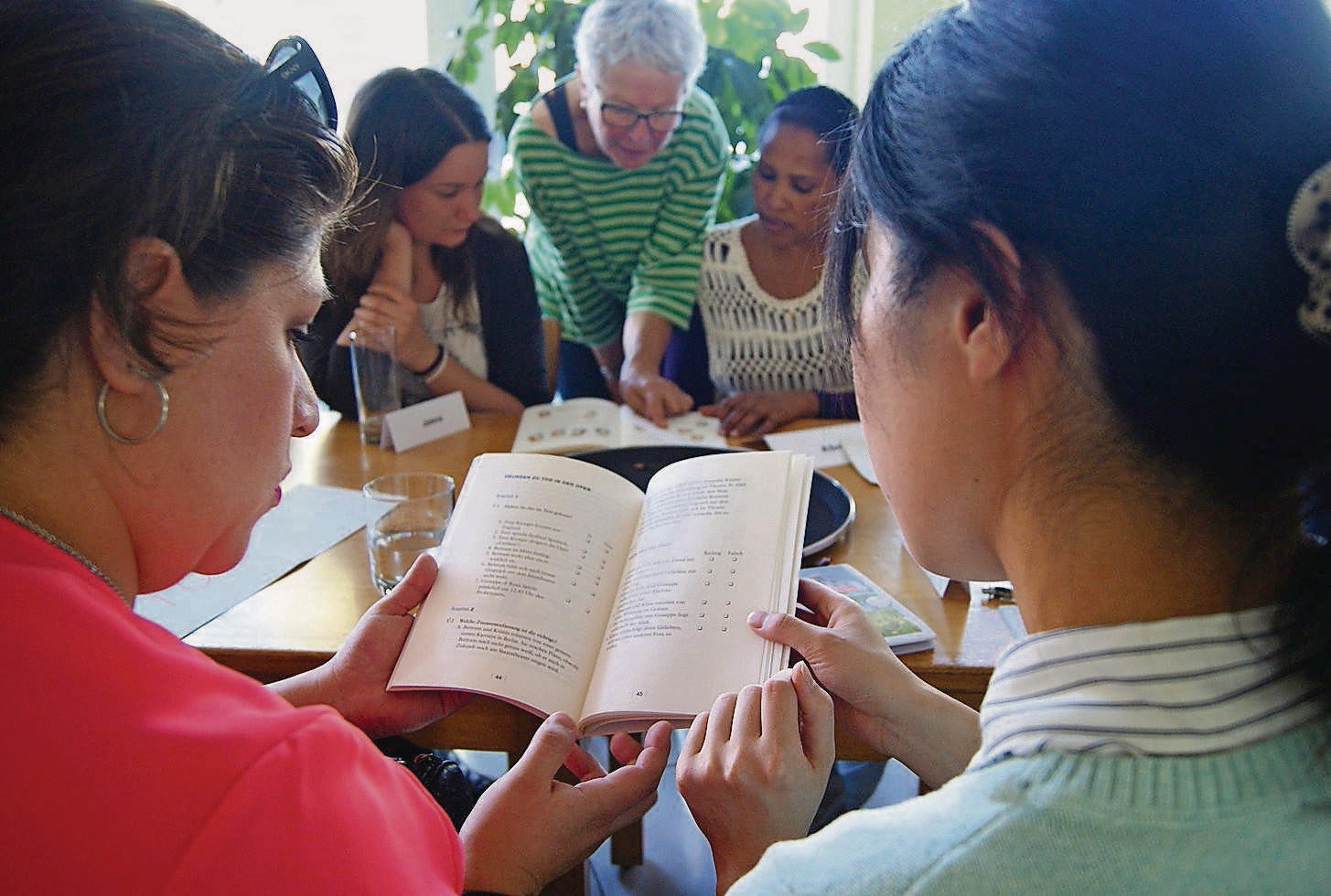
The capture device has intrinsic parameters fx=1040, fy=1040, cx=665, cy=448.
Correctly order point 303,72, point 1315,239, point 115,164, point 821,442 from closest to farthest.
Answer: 1. point 1315,239
2. point 115,164
3. point 303,72
4. point 821,442

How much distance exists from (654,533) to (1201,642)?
0.58 meters

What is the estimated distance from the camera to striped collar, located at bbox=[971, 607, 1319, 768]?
0.53 metres

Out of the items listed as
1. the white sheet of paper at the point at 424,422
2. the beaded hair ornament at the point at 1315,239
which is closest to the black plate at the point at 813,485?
the white sheet of paper at the point at 424,422

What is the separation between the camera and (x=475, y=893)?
0.77 meters

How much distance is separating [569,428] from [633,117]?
2.97 ft

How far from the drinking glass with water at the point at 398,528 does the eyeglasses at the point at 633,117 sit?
1.31 m

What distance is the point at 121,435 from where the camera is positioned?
665mm

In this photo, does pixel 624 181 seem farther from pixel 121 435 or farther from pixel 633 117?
pixel 121 435

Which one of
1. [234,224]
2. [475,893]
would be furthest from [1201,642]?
[234,224]

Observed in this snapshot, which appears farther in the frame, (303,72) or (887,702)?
(887,702)

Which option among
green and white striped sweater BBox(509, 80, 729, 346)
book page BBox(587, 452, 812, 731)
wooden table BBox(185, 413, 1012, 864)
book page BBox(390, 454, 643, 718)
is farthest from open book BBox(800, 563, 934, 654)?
green and white striped sweater BBox(509, 80, 729, 346)

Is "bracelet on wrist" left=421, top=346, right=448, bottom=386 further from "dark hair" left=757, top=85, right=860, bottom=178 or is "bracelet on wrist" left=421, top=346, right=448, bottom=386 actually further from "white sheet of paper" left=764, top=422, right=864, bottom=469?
"dark hair" left=757, top=85, right=860, bottom=178

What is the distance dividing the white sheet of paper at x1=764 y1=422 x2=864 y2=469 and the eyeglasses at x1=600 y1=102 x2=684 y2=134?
95 cm

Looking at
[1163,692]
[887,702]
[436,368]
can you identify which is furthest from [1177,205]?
[436,368]
